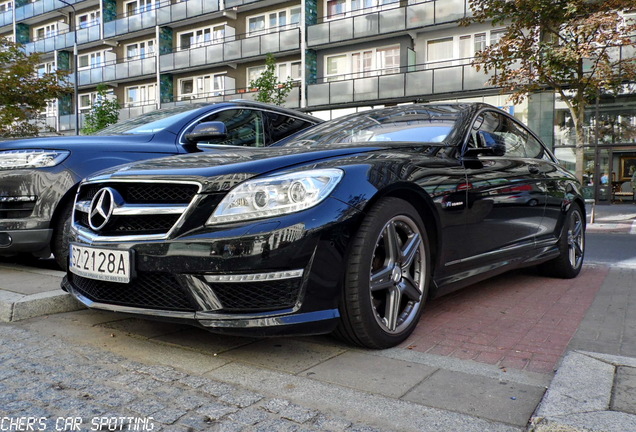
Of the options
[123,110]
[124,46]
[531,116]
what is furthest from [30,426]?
[124,46]

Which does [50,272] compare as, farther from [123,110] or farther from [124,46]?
[124,46]

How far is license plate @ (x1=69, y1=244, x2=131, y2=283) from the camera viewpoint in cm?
254

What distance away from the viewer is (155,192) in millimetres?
2615

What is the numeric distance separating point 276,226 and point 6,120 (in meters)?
13.4

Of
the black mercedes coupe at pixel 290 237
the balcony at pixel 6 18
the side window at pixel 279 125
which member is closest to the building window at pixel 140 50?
the balcony at pixel 6 18

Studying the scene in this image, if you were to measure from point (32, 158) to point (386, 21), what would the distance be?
2089cm

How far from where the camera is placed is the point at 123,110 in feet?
107

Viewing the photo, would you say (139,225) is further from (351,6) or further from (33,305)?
(351,6)

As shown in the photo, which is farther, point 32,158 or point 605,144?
point 605,144

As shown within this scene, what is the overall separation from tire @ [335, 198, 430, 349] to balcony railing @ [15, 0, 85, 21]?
3920cm

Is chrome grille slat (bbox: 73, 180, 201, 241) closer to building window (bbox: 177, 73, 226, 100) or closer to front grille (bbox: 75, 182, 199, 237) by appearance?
front grille (bbox: 75, 182, 199, 237)

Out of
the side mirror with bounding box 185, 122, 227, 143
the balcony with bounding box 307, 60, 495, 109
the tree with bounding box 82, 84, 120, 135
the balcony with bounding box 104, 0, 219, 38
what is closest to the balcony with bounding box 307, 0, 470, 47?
the balcony with bounding box 307, 60, 495, 109

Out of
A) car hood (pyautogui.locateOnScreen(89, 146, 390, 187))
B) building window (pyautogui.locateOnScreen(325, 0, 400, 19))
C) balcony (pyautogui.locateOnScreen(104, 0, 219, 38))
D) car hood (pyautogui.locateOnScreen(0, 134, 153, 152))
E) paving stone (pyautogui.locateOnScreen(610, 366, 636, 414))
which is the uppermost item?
balcony (pyautogui.locateOnScreen(104, 0, 219, 38))

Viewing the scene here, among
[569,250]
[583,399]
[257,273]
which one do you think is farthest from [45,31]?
[583,399]
